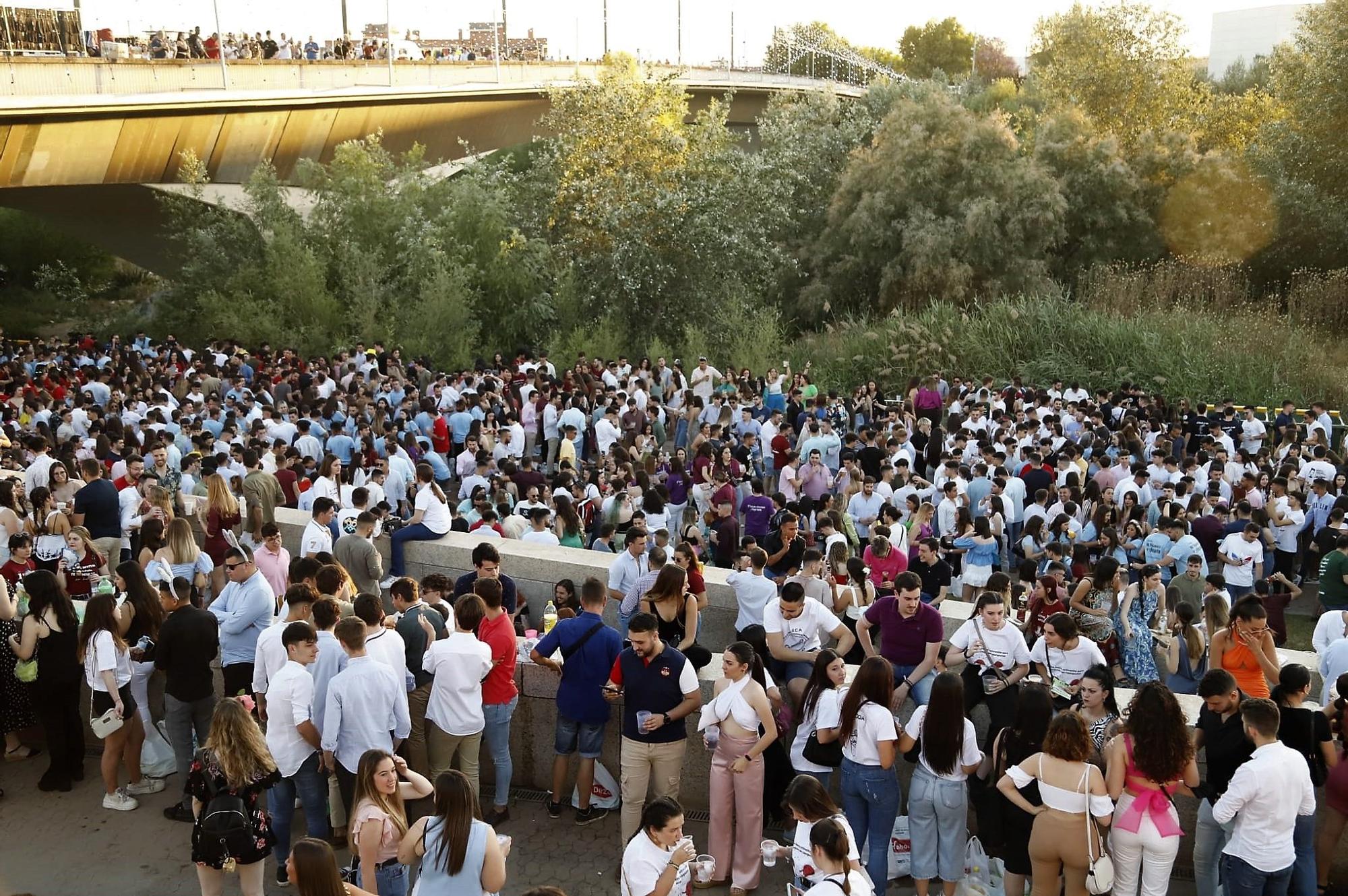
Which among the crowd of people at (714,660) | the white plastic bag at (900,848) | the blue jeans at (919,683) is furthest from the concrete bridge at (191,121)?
the white plastic bag at (900,848)

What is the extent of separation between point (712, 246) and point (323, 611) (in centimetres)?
2051

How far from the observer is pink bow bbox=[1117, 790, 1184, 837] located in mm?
5609

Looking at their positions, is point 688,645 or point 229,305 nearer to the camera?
point 688,645

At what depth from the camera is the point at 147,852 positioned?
23.2 ft

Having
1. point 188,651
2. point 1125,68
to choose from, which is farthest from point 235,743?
point 1125,68

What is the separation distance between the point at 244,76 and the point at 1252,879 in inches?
1103

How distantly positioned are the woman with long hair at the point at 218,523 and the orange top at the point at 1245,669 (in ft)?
24.1

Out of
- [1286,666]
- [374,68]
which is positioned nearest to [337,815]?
→ [1286,666]

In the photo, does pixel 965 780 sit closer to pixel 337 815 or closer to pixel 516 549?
pixel 337 815

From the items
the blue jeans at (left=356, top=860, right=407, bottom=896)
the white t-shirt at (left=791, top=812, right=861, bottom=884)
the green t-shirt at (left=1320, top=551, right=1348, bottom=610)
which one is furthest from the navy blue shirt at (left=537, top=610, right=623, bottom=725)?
the green t-shirt at (left=1320, top=551, right=1348, bottom=610)

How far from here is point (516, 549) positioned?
9656 millimetres

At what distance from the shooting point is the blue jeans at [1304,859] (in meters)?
5.78

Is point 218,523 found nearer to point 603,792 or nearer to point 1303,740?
point 603,792

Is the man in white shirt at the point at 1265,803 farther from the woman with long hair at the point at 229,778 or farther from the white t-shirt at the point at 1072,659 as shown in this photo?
the woman with long hair at the point at 229,778
